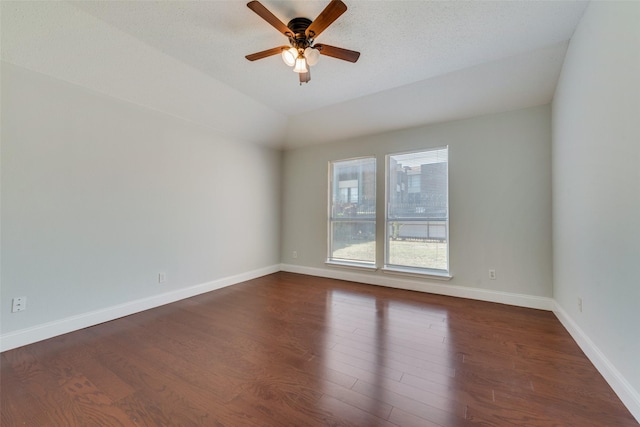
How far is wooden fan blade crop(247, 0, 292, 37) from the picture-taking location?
5.49 feet

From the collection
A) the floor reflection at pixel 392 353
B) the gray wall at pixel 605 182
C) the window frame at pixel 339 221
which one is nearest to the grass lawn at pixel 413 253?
the window frame at pixel 339 221

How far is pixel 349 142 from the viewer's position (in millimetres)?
4453

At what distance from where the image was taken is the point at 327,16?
178 centimetres

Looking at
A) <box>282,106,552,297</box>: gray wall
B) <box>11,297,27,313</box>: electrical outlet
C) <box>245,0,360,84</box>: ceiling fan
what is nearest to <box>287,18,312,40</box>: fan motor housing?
<box>245,0,360,84</box>: ceiling fan

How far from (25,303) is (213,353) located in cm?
176

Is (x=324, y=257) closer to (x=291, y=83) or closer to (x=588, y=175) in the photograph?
(x=291, y=83)

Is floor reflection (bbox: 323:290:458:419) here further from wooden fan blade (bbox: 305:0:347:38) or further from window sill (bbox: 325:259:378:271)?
wooden fan blade (bbox: 305:0:347:38)

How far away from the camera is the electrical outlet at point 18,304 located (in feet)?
7.11

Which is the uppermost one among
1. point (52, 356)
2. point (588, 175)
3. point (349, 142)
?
point (349, 142)

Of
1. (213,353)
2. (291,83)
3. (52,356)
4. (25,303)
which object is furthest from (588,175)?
(25,303)

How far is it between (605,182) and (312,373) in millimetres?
2444

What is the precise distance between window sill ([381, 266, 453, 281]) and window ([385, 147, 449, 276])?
1cm

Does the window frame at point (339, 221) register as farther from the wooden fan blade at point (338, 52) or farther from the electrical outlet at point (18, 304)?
the electrical outlet at point (18, 304)

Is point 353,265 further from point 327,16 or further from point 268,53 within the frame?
point 327,16
